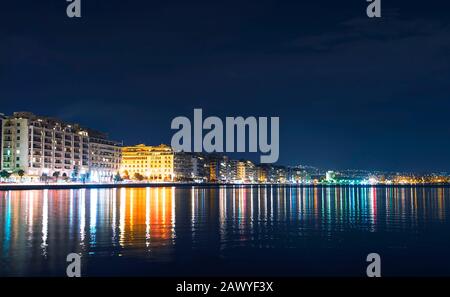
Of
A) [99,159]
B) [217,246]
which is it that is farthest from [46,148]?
[217,246]

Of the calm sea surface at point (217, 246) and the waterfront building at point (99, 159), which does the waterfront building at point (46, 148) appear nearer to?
the waterfront building at point (99, 159)

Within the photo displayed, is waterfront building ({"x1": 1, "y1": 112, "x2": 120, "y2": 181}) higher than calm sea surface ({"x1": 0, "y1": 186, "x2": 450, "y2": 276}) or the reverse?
higher

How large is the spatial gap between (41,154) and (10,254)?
447 ft

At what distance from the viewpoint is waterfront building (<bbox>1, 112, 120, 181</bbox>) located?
14325 centimetres

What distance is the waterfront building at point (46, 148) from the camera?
14325cm

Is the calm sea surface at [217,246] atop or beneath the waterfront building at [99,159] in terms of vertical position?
beneath

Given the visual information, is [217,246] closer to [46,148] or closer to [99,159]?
[46,148]

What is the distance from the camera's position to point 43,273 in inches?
679

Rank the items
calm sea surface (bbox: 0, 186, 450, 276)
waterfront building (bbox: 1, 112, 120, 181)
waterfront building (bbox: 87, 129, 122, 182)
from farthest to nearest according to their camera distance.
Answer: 1. waterfront building (bbox: 87, 129, 122, 182)
2. waterfront building (bbox: 1, 112, 120, 181)
3. calm sea surface (bbox: 0, 186, 450, 276)

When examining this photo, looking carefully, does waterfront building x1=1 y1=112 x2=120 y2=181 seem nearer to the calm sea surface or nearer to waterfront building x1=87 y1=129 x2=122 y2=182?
waterfront building x1=87 y1=129 x2=122 y2=182

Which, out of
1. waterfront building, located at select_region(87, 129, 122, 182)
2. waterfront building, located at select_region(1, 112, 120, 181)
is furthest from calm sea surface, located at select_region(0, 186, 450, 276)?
waterfront building, located at select_region(87, 129, 122, 182)

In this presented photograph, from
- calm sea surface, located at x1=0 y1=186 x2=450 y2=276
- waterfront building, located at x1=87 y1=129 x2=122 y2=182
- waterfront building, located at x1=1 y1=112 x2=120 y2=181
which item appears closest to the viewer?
calm sea surface, located at x1=0 y1=186 x2=450 y2=276

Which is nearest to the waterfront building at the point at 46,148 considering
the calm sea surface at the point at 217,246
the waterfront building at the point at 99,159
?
the waterfront building at the point at 99,159

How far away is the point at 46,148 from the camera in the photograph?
154 meters
